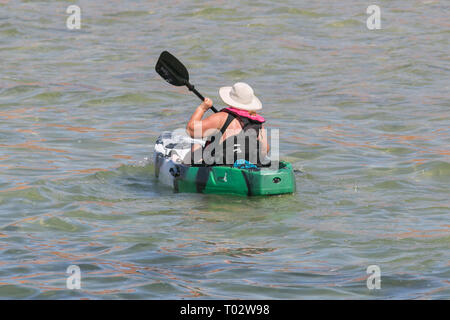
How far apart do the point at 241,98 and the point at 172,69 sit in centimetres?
148

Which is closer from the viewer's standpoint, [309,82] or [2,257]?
[2,257]

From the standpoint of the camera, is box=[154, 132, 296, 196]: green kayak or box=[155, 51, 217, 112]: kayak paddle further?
box=[155, 51, 217, 112]: kayak paddle

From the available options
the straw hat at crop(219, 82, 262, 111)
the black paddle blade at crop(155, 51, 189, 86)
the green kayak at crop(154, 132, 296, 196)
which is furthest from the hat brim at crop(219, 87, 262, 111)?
the black paddle blade at crop(155, 51, 189, 86)

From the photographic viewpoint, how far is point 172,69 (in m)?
10.5

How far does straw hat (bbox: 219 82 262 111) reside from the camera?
9.26 metres

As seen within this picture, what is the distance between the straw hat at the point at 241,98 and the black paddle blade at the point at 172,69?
3.97 ft

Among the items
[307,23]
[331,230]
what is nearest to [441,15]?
[307,23]

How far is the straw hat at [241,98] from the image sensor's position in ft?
30.4

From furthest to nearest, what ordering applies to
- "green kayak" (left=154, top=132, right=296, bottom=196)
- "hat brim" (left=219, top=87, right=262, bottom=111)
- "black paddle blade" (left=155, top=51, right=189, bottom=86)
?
"black paddle blade" (left=155, top=51, right=189, bottom=86)
"hat brim" (left=219, top=87, right=262, bottom=111)
"green kayak" (left=154, top=132, right=296, bottom=196)

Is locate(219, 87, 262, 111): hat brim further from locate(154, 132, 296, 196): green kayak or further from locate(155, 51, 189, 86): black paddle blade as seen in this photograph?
locate(155, 51, 189, 86): black paddle blade

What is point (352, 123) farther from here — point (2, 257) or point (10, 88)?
point (2, 257)

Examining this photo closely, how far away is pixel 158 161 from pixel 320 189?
1.83 meters

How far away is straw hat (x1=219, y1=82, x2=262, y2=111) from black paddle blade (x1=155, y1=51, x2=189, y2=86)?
1.21 m

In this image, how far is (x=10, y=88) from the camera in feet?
51.3
